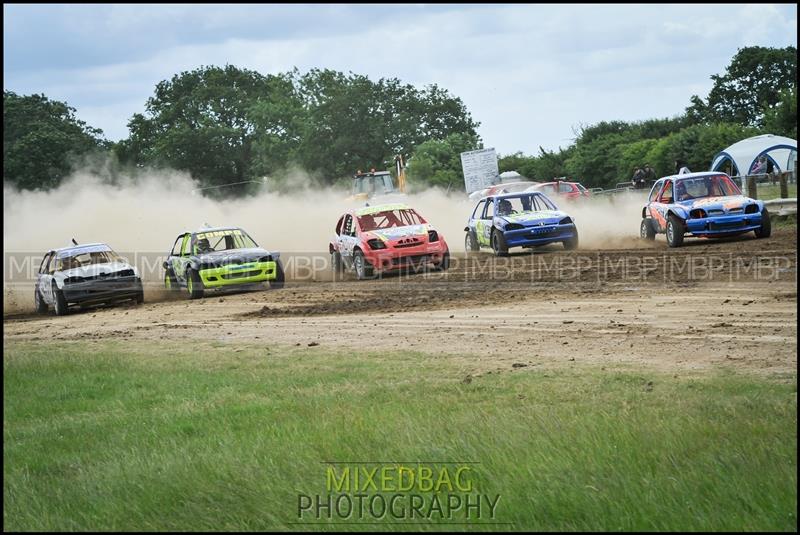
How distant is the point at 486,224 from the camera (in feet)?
81.3

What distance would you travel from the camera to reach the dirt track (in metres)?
11.6

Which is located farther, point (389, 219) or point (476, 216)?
point (476, 216)

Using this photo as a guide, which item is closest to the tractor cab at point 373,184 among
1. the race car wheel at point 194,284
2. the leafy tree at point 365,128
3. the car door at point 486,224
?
the car door at point 486,224

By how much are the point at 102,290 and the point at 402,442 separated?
15550mm

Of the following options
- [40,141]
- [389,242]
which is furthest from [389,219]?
[40,141]

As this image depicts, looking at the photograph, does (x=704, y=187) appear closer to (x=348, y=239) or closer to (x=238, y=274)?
(x=348, y=239)

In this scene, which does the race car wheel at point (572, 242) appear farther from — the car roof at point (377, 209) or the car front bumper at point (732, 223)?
the car roof at point (377, 209)

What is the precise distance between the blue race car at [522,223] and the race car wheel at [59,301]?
905cm

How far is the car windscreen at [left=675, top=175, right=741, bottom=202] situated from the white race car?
11010 millimetres

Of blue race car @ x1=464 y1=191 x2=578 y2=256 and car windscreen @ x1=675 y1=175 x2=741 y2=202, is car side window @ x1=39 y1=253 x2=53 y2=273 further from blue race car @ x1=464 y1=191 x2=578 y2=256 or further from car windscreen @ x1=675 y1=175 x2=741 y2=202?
car windscreen @ x1=675 y1=175 x2=741 y2=202

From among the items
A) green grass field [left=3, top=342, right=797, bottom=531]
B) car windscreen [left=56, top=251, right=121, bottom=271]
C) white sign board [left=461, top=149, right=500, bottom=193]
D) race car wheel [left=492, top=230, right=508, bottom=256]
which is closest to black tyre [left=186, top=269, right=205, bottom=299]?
car windscreen [left=56, top=251, right=121, bottom=271]

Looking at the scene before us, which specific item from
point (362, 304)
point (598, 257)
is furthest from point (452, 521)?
point (598, 257)

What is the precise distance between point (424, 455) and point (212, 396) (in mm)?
3544

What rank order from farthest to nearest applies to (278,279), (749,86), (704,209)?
(749,86)
(278,279)
(704,209)
